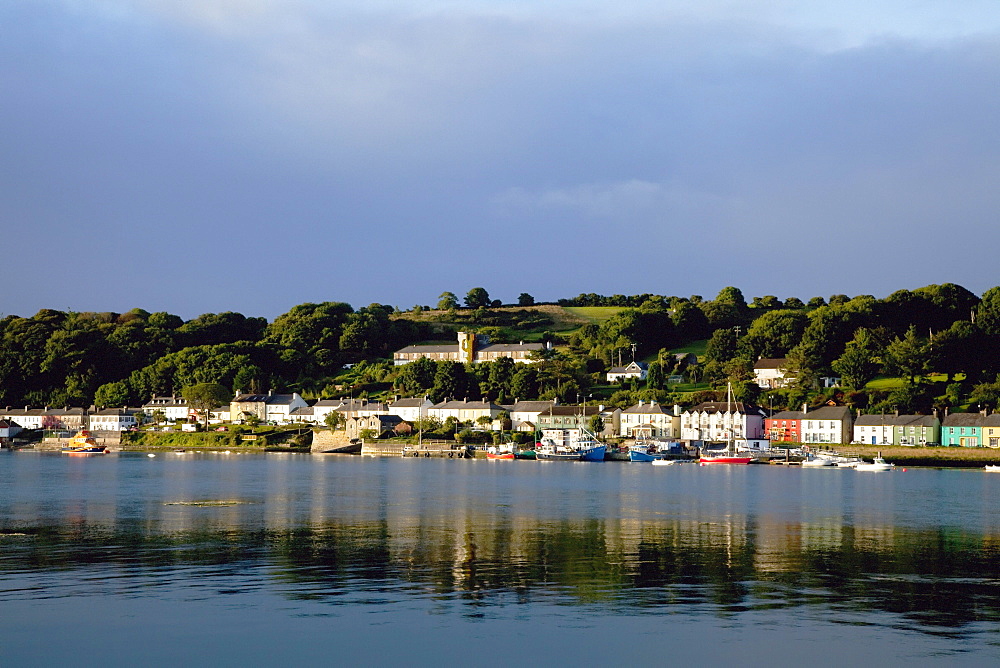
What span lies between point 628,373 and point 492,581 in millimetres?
97777

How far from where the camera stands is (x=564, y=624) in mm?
17266

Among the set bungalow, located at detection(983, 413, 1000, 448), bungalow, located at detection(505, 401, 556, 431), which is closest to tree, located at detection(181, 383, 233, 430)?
bungalow, located at detection(505, 401, 556, 431)

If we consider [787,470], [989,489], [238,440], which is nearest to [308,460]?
[238,440]

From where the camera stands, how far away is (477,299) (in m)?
174

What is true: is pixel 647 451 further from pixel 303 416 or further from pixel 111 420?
pixel 111 420

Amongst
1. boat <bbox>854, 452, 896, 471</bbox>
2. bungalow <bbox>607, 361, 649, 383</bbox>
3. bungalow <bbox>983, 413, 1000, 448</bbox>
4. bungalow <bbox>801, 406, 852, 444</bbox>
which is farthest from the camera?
bungalow <bbox>607, 361, 649, 383</bbox>

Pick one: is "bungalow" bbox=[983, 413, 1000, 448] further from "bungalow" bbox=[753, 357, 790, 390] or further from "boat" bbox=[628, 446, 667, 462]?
"bungalow" bbox=[753, 357, 790, 390]

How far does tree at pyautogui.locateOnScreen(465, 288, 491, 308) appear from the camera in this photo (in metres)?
174

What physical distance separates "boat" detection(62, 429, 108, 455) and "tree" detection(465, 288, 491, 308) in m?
76.0

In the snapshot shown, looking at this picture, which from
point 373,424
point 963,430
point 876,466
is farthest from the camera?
point 373,424

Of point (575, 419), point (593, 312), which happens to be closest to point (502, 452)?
point (575, 419)

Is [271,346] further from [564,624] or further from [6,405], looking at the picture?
[564,624]

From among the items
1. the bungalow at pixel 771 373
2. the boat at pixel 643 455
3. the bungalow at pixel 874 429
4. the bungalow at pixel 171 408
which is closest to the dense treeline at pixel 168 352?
the bungalow at pixel 171 408

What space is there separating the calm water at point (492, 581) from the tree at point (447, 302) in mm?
130763
